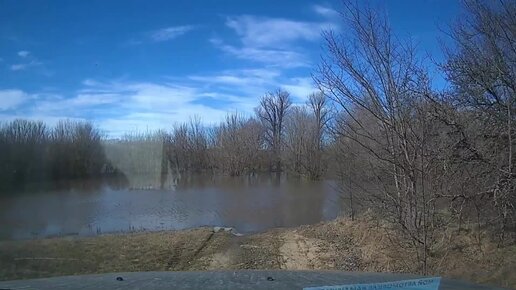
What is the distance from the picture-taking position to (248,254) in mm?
13273

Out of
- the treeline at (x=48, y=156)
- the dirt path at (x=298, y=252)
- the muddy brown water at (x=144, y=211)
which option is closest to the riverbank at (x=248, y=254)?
the dirt path at (x=298, y=252)

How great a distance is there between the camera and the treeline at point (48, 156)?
27336 millimetres

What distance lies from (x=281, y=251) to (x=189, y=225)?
825cm

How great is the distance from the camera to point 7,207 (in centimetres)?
2420

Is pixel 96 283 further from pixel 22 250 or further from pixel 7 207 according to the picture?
pixel 7 207

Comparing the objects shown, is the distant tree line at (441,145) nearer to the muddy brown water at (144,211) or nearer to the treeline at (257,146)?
the muddy brown water at (144,211)

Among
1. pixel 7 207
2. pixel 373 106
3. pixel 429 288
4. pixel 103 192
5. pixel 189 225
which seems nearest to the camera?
pixel 429 288

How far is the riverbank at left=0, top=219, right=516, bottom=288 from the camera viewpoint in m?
10.0

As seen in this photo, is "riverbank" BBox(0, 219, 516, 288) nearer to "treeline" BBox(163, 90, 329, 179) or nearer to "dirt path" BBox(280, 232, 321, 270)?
"dirt path" BBox(280, 232, 321, 270)

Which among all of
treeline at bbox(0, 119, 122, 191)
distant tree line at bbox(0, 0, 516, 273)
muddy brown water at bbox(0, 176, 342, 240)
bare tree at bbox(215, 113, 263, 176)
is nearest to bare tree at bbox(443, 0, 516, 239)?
distant tree line at bbox(0, 0, 516, 273)

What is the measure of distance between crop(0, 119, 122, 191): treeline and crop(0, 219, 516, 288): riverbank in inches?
511

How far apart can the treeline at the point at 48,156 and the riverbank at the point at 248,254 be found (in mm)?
12986

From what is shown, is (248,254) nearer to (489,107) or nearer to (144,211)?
(489,107)

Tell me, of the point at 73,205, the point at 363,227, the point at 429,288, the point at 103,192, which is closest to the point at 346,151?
the point at 363,227
